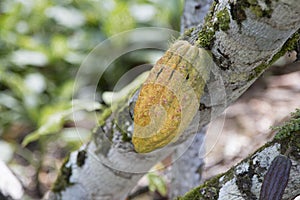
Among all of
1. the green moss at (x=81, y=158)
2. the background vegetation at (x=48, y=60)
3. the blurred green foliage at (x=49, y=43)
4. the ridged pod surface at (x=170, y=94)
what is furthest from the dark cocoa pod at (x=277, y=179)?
the blurred green foliage at (x=49, y=43)

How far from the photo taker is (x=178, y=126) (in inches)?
31.1

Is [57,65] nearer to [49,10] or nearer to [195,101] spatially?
[49,10]

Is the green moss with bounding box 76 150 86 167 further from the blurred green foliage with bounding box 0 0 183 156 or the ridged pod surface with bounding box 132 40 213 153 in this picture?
the blurred green foliage with bounding box 0 0 183 156

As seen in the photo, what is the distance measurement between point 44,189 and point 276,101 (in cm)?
122

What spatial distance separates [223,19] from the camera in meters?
0.80

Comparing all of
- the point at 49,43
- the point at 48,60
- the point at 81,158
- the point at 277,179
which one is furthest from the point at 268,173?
the point at 49,43

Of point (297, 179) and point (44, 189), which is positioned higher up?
point (297, 179)

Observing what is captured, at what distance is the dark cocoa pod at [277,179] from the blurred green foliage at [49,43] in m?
1.96

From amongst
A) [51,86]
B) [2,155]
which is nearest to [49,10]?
[51,86]

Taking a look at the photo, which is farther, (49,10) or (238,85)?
(49,10)

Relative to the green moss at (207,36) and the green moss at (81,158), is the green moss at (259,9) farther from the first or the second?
the green moss at (81,158)

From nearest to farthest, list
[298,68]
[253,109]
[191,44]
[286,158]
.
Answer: [286,158] < [191,44] < [253,109] < [298,68]

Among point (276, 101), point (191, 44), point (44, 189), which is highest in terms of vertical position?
point (191, 44)

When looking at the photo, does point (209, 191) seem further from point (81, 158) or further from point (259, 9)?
point (81, 158)
